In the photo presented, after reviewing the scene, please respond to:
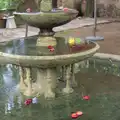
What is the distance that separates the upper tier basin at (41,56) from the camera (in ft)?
10.1

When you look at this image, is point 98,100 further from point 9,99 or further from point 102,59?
point 102,59

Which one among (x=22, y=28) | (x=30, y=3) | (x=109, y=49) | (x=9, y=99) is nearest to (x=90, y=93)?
(x=9, y=99)

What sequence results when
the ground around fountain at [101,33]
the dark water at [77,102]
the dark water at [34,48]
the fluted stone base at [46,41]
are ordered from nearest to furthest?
1. the dark water at [77,102]
2. the dark water at [34,48]
3. the fluted stone base at [46,41]
4. the ground around fountain at [101,33]

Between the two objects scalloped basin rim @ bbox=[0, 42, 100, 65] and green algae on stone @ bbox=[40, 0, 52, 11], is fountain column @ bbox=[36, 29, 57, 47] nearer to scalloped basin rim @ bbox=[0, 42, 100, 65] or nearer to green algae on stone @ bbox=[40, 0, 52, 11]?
green algae on stone @ bbox=[40, 0, 52, 11]

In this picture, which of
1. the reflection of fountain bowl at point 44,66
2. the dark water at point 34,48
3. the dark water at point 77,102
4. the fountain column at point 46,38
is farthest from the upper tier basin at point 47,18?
the dark water at point 77,102

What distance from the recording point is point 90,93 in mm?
3570

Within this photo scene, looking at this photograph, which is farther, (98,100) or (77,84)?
(77,84)

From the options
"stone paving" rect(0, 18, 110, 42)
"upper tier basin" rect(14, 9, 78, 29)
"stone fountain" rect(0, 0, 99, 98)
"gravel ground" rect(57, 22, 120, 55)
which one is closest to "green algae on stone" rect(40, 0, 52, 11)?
"stone fountain" rect(0, 0, 99, 98)

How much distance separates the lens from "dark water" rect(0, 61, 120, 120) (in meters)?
3.01

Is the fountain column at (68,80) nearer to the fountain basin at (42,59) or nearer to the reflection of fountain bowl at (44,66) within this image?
the reflection of fountain bowl at (44,66)

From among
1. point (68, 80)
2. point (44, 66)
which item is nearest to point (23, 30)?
point (68, 80)

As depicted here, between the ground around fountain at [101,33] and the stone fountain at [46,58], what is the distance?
100 inches

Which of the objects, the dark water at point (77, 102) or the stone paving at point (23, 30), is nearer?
the dark water at point (77, 102)

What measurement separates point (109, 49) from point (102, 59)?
135 cm
